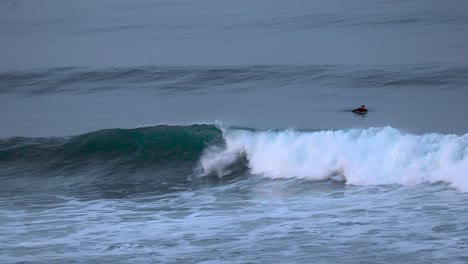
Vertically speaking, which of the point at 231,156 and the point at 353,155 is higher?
the point at 231,156

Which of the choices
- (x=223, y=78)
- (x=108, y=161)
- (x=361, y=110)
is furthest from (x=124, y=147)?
(x=223, y=78)

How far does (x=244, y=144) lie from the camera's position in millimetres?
18734

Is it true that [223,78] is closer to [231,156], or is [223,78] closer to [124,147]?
[124,147]

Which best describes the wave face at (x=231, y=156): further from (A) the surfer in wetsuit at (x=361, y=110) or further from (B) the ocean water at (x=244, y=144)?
→ (A) the surfer in wetsuit at (x=361, y=110)

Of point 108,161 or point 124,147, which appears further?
point 124,147

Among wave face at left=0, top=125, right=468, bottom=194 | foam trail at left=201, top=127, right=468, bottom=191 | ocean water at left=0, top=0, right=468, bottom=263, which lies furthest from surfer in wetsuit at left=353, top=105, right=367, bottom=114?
foam trail at left=201, top=127, right=468, bottom=191

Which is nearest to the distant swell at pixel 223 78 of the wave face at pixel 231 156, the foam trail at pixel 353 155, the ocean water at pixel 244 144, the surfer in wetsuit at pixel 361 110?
the ocean water at pixel 244 144

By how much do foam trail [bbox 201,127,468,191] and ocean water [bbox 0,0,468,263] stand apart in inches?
1.4

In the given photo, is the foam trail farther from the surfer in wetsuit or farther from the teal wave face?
the surfer in wetsuit

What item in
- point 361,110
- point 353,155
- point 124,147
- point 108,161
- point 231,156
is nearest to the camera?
point 353,155

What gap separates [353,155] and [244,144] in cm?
279

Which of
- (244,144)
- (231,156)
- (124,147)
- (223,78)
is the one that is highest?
(223,78)

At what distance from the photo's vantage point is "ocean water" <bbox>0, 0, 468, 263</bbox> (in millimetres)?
12656

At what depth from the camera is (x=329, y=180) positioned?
16203mm
